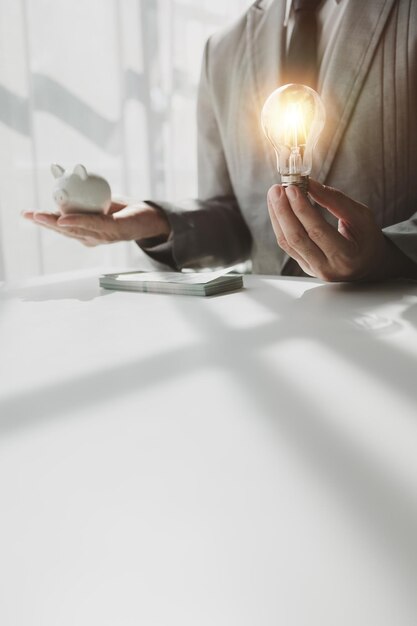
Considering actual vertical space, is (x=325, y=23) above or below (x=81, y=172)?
above

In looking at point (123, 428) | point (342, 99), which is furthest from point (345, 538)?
point (342, 99)

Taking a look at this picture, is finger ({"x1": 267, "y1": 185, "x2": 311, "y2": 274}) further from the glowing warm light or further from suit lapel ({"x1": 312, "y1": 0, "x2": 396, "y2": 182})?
suit lapel ({"x1": 312, "y1": 0, "x2": 396, "y2": 182})

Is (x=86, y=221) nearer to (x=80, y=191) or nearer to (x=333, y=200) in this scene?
(x=80, y=191)

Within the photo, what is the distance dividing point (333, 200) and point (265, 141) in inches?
15.6

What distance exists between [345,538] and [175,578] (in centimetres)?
6

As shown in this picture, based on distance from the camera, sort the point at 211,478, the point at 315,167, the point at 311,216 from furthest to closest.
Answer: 1. the point at 315,167
2. the point at 311,216
3. the point at 211,478

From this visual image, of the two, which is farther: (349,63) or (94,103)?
(94,103)

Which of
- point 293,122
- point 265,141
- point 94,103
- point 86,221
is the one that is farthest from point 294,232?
point 94,103

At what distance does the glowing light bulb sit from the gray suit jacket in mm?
143

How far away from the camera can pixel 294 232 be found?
514 mm

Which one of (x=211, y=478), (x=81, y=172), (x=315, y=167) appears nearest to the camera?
(x=211, y=478)

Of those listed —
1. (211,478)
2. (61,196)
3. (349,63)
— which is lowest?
(211,478)

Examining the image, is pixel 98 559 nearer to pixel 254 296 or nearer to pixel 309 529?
pixel 309 529

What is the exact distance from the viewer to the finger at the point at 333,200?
0.51 metres
